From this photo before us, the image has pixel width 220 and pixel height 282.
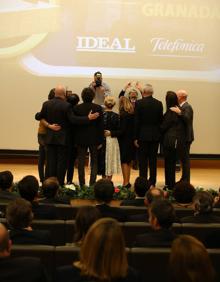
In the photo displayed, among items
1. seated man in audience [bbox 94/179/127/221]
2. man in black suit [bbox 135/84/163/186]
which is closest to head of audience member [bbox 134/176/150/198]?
seated man in audience [bbox 94/179/127/221]

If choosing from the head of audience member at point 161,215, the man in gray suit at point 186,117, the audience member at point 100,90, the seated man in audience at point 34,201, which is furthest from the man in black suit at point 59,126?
the head of audience member at point 161,215

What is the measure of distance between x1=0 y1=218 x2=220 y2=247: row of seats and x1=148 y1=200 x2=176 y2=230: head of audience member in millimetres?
373

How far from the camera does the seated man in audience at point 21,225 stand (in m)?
3.24

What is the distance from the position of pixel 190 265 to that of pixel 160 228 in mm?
1173

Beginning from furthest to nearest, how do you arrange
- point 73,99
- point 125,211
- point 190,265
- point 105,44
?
point 105,44, point 73,99, point 125,211, point 190,265

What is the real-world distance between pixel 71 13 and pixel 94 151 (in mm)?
3737

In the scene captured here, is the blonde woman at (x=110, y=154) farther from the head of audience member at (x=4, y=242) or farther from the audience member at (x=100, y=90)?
the head of audience member at (x=4, y=242)

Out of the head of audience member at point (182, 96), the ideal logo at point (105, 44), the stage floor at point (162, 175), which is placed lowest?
the stage floor at point (162, 175)

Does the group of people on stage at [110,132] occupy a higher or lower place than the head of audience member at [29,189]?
higher

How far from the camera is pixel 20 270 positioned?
2514mm

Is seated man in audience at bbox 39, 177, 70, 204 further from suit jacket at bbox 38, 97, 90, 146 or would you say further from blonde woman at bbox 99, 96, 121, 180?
blonde woman at bbox 99, 96, 121, 180

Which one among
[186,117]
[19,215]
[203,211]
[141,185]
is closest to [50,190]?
[141,185]

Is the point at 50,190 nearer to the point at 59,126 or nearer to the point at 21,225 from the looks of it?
the point at 21,225

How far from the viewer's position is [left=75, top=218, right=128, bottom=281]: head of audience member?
7.47 feet
